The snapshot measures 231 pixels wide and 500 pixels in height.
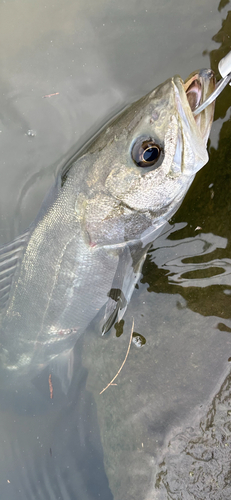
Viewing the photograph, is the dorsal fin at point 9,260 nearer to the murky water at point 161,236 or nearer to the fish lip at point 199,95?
the murky water at point 161,236

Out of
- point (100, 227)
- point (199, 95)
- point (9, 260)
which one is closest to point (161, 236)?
point (100, 227)

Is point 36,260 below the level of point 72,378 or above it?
above

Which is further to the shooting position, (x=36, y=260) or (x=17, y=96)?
(x=17, y=96)

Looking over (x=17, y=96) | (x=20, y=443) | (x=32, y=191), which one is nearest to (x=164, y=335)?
(x=32, y=191)

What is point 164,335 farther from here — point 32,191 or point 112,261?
point 32,191

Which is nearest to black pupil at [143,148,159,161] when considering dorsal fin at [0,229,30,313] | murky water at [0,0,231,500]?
murky water at [0,0,231,500]

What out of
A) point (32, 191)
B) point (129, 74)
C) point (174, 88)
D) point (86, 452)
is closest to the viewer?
point (174, 88)
